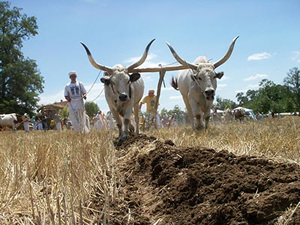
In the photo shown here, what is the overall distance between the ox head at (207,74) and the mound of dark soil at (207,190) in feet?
12.7

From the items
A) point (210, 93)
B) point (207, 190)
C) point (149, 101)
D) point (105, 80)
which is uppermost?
point (105, 80)

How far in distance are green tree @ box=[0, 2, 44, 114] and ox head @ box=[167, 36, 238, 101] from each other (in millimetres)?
31792

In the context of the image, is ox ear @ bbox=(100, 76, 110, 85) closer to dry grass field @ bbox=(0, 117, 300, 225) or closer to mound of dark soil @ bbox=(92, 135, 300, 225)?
dry grass field @ bbox=(0, 117, 300, 225)

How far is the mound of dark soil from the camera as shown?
2.06 m

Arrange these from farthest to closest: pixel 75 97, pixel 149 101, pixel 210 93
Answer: pixel 149 101 < pixel 75 97 < pixel 210 93

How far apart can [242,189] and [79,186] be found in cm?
130

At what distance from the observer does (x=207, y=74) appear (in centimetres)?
770

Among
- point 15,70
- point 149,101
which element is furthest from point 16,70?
point 149,101

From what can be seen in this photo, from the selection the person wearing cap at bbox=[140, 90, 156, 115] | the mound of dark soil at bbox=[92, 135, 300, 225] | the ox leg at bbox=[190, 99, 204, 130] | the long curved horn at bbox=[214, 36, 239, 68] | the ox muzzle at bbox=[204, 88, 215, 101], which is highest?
the long curved horn at bbox=[214, 36, 239, 68]

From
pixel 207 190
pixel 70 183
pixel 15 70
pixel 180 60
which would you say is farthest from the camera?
pixel 15 70

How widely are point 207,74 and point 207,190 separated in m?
5.44

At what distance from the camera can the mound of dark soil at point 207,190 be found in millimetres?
2059

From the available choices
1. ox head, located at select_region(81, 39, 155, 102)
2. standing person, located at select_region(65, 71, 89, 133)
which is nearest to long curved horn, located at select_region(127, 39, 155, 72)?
ox head, located at select_region(81, 39, 155, 102)

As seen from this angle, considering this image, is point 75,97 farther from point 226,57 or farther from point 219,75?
point 226,57
